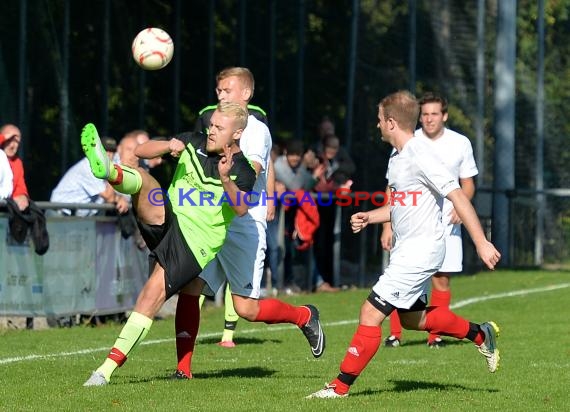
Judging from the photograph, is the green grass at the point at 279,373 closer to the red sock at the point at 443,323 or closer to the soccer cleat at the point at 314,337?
the soccer cleat at the point at 314,337

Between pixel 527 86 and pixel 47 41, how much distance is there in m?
A: 11.8

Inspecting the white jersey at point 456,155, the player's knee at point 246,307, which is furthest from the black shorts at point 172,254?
the white jersey at point 456,155

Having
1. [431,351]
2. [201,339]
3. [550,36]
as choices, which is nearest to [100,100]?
[201,339]

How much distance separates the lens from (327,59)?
24250 millimetres

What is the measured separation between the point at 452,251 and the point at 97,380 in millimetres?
4324

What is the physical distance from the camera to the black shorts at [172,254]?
31.0 feet

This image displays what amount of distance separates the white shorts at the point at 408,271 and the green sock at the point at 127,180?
1598 mm

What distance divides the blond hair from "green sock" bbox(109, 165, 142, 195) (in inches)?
62.2

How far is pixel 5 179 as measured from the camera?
46.9ft

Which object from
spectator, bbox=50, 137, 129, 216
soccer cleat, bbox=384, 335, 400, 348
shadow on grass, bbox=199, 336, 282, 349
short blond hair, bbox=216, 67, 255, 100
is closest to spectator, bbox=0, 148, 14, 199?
spectator, bbox=50, 137, 129, 216

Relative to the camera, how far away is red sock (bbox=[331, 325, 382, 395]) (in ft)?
29.4

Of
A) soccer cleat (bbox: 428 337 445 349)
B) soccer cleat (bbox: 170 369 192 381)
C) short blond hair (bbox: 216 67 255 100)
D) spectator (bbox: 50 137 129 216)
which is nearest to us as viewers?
soccer cleat (bbox: 170 369 192 381)

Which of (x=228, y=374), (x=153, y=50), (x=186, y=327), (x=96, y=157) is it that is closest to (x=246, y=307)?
(x=186, y=327)

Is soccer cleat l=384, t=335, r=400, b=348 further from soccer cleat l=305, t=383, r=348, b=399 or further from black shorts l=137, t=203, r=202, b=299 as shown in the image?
soccer cleat l=305, t=383, r=348, b=399
